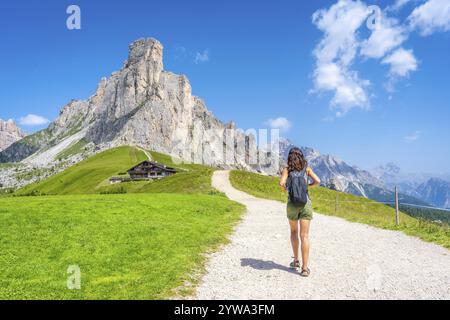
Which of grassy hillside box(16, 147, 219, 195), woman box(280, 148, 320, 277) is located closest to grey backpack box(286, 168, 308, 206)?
woman box(280, 148, 320, 277)

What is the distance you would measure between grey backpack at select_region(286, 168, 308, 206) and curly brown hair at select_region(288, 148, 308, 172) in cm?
20

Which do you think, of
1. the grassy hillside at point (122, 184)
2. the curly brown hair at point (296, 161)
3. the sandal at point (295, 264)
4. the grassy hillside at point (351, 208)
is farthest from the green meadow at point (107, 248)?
the grassy hillside at point (122, 184)

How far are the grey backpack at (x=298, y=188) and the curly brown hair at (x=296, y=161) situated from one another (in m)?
0.20

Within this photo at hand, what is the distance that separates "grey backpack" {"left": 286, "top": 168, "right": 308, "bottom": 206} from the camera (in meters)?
12.4

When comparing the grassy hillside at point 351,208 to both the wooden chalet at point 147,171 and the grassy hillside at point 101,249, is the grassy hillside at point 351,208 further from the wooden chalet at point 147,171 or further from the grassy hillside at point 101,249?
the wooden chalet at point 147,171

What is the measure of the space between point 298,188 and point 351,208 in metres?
48.6

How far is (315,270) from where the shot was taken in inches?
506

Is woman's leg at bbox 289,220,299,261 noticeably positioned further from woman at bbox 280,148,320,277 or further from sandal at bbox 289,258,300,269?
sandal at bbox 289,258,300,269

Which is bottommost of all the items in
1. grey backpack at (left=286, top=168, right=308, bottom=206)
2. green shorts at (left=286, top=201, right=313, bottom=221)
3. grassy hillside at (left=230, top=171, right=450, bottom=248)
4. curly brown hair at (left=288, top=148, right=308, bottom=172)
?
grassy hillside at (left=230, top=171, right=450, bottom=248)

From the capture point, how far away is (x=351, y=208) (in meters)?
57.5

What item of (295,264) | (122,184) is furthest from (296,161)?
(122,184)
